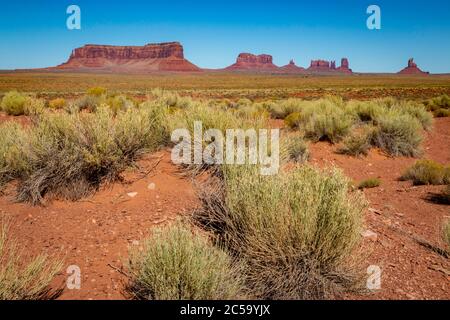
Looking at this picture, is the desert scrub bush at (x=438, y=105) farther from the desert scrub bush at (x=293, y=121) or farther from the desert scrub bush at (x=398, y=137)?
the desert scrub bush at (x=293, y=121)

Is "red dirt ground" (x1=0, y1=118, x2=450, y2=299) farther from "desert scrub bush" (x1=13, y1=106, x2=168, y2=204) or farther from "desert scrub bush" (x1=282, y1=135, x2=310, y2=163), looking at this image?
"desert scrub bush" (x1=282, y1=135, x2=310, y2=163)

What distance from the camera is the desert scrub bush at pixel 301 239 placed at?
3170 mm

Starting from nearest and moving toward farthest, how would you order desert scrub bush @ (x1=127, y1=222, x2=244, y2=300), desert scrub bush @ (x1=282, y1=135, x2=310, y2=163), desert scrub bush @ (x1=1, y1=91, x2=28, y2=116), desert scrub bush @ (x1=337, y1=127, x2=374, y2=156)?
desert scrub bush @ (x1=127, y1=222, x2=244, y2=300) → desert scrub bush @ (x1=282, y1=135, x2=310, y2=163) → desert scrub bush @ (x1=337, y1=127, x2=374, y2=156) → desert scrub bush @ (x1=1, y1=91, x2=28, y2=116)

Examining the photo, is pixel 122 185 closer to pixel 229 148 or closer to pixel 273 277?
pixel 229 148

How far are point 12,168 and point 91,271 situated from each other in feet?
9.61

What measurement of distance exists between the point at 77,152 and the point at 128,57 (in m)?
207

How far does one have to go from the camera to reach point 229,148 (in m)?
5.29

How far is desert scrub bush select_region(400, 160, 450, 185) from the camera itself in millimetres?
7023

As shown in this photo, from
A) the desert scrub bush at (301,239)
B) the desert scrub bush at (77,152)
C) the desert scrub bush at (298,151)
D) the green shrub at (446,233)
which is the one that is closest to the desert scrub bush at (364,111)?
the desert scrub bush at (298,151)

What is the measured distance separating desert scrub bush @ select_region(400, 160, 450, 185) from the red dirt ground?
29cm

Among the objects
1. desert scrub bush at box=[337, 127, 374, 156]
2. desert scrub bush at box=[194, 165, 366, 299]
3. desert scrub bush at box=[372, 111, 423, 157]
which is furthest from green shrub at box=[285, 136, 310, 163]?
desert scrub bush at box=[194, 165, 366, 299]

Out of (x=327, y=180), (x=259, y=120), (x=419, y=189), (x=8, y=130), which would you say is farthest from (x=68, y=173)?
(x=419, y=189)

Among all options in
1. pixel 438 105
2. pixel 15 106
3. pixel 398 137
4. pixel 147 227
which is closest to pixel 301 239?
pixel 147 227
